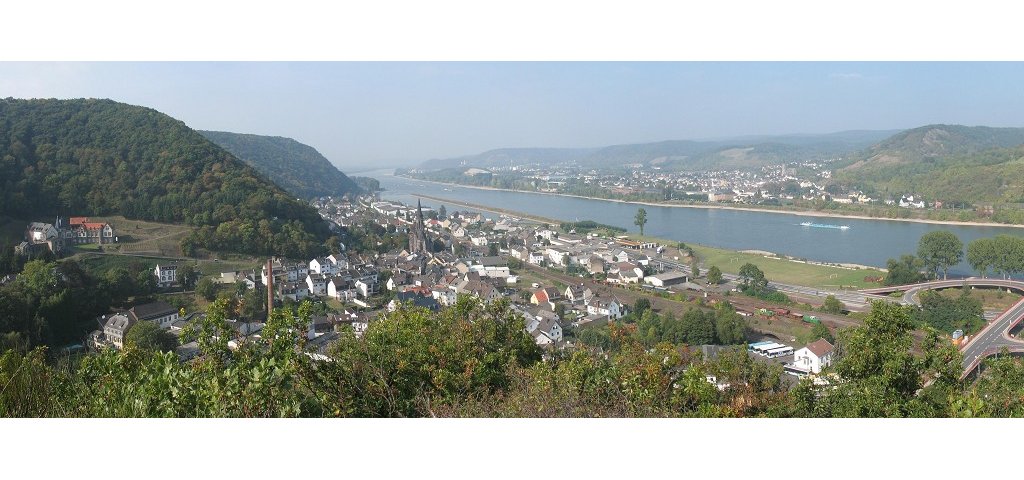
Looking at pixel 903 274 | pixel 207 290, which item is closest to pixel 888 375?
pixel 207 290

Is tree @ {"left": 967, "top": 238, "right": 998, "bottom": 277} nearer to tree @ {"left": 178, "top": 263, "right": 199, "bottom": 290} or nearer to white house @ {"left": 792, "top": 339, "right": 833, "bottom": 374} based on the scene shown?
white house @ {"left": 792, "top": 339, "right": 833, "bottom": 374}

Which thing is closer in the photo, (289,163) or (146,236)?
(146,236)

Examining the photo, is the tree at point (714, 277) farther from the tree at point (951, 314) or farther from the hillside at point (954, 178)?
the hillside at point (954, 178)

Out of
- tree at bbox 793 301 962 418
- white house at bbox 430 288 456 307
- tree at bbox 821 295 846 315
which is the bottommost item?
white house at bbox 430 288 456 307

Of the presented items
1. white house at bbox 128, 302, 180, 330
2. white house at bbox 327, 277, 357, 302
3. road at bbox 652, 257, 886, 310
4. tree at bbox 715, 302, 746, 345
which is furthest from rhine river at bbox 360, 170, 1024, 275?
white house at bbox 128, 302, 180, 330

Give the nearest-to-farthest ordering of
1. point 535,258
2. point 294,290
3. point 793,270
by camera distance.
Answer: point 294,290, point 793,270, point 535,258

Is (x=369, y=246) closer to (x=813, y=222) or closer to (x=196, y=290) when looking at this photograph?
(x=196, y=290)

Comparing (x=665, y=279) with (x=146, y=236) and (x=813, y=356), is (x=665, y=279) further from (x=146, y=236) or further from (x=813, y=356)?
(x=146, y=236)
